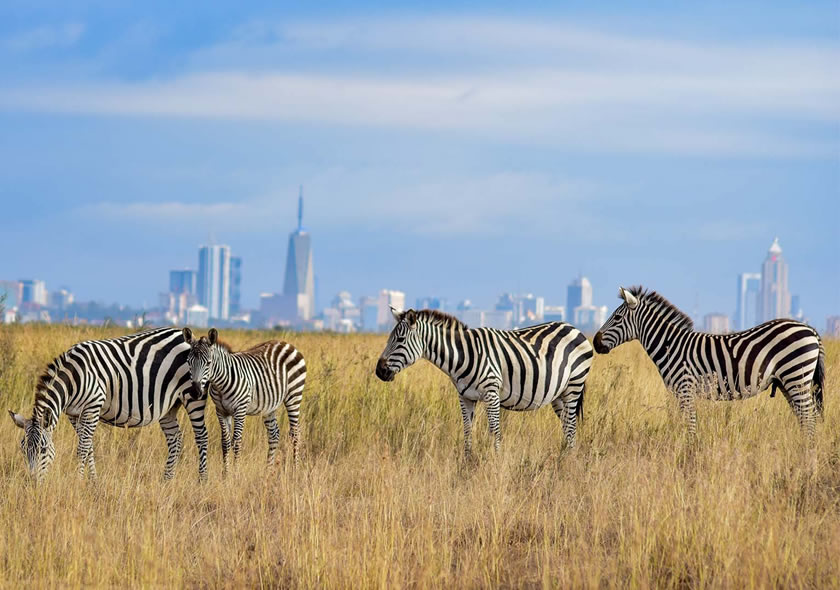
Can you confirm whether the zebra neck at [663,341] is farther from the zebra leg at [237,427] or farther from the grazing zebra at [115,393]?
the grazing zebra at [115,393]

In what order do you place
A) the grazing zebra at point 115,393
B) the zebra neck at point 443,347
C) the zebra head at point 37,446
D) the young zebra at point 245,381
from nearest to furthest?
the zebra head at point 37,446 → the grazing zebra at point 115,393 → the young zebra at point 245,381 → the zebra neck at point 443,347

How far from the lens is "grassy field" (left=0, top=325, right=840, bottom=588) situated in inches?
256

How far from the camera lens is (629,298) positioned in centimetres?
1149

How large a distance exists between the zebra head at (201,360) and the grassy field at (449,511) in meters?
1.01

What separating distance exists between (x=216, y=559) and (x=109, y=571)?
0.73m

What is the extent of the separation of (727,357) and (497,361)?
268cm

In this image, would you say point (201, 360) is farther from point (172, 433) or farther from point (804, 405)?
point (804, 405)

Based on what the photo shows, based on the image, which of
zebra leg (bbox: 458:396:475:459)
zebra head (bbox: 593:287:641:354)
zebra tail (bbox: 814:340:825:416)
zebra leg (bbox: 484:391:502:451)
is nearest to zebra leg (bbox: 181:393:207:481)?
zebra leg (bbox: 458:396:475:459)

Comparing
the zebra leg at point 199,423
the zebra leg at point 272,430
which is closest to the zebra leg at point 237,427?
the zebra leg at point 199,423

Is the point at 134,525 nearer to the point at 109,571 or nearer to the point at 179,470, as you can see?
the point at 109,571

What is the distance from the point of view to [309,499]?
308 inches

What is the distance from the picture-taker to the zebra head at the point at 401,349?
10281mm

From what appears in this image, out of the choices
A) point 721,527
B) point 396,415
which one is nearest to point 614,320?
point 396,415

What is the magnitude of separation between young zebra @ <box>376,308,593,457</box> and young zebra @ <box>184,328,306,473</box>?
118 centimetres
